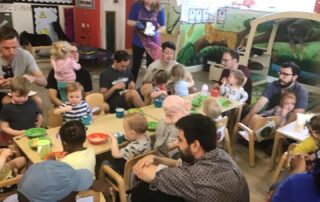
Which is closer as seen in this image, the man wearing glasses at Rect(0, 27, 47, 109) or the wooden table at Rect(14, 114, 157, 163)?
the wooden table at Rect(14, 114, 157, 163)

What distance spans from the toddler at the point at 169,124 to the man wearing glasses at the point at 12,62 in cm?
157

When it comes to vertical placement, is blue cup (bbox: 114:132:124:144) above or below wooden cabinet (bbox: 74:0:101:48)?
below

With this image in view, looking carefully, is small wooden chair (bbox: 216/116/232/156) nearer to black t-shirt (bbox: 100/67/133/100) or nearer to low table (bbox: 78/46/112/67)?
black t-shirt (bbox: 100/67/133/100)

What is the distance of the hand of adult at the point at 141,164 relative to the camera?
5.88 ft

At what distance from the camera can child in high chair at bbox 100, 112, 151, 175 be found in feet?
7.38

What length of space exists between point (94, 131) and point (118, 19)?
5472 mm

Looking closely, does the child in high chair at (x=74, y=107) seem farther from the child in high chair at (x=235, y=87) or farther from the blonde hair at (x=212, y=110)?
the child in high chair at (x=235, y=87)

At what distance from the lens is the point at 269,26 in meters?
4.81

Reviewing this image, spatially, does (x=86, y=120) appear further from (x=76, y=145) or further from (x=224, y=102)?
(x=224, y=102)

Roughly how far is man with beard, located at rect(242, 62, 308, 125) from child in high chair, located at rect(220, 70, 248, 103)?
0.24 m

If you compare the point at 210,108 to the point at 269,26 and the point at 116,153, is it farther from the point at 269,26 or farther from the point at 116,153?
the point at 269,26

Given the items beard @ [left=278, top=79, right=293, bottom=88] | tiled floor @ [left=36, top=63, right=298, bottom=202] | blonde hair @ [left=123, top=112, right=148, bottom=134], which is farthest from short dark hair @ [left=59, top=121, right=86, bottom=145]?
beard @ [left=278, top=79, right=293, bottom=88]

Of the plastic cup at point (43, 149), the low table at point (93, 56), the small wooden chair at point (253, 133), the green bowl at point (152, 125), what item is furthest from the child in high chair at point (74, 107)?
the low table at point (93, 56)

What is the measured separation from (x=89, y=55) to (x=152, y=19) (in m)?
2.33
